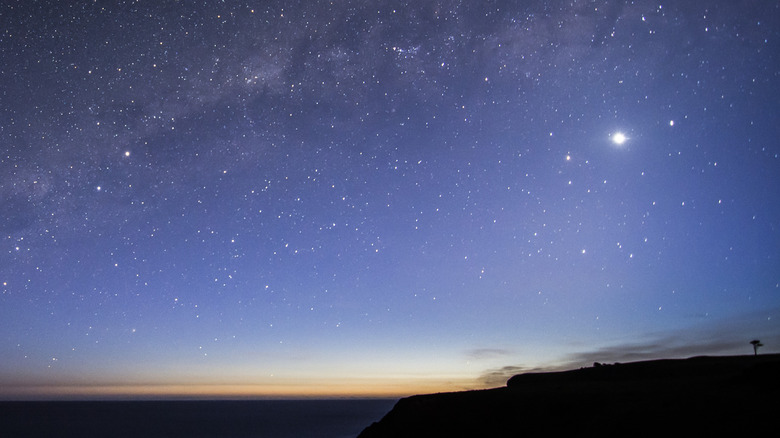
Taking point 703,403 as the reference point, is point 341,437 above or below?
below

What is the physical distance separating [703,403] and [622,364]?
24.8m

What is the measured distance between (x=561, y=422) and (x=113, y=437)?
92.5 metres

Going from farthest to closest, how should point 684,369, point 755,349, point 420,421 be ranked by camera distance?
point 755,349 < point 684,369 < point 420,421

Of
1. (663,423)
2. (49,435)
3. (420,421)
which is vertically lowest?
(49,435)

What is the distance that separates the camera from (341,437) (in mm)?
79062

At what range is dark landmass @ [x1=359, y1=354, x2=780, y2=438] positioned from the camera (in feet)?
52.8

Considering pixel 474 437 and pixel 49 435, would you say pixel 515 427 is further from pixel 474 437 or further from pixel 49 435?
pixel 49 435

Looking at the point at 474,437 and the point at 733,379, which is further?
the point at 474,437

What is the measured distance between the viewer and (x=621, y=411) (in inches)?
770

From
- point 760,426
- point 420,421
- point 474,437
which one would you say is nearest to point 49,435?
point 420,421

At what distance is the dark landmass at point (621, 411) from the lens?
16094mm

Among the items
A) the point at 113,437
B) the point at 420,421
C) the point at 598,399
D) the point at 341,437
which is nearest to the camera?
the point at 598,399

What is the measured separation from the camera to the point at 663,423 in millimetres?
16922

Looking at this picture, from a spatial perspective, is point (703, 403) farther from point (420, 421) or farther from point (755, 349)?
point (755, 349)
